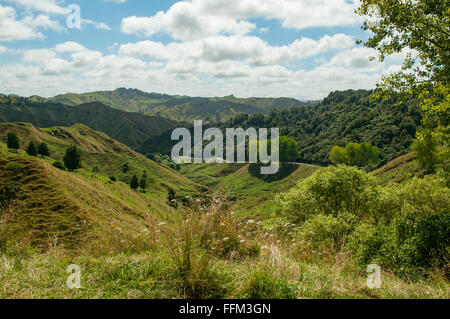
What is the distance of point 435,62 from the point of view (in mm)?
10594

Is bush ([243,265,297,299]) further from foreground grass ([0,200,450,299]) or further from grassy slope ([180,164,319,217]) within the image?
grassy slope ([180,164,319,217])

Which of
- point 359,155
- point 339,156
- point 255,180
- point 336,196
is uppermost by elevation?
point 359,155

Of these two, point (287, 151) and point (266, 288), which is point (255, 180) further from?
point (266, 288)

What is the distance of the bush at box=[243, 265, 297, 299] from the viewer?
3.76 m

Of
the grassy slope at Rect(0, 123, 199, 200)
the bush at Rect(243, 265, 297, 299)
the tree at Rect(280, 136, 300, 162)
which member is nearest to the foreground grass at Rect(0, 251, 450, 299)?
the bush at Rect(243, 265, 297, 299)

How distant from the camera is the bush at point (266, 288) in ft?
12.3

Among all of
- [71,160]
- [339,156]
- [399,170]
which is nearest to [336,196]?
[399,170]

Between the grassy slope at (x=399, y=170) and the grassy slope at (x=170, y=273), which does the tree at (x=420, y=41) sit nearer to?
the grassy slope at (x=170, y=273)

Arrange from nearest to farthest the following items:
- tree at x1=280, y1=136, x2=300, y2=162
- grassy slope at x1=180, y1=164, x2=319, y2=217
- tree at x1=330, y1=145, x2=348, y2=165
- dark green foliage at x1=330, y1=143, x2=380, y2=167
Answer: grassy slope at x1=180, y1=164, x2=319, y2=217
dark green foliage at x1=330, y1=143, x2=380, y2=167
tree at x1=330, y1=145, x2=348, y2=165
tree at x1=280, y1=136, x2=300, y2=162

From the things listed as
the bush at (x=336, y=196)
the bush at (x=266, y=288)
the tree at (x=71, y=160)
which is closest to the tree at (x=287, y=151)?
the tree at (x=71, y=160)

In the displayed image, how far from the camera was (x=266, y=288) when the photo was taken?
385 centimetres
